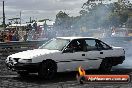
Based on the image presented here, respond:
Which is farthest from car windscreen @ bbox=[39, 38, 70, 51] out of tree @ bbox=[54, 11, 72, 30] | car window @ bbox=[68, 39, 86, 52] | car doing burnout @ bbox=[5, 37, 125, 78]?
tree @ bbox=[54, 11, 72, 30]

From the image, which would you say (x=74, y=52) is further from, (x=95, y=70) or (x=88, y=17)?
(x=88, y=17)

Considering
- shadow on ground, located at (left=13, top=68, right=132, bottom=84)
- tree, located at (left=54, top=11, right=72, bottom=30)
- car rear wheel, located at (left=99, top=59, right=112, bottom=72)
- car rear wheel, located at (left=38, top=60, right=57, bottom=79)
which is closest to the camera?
shadow on ground, located at (left=13, top=68, right=132, bottom=84)

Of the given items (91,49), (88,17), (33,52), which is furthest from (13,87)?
(88,17)

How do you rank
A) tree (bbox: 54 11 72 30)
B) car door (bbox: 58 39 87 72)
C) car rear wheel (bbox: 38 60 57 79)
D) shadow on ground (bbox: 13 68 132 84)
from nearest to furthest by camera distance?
shadow on ground (bbox: 13 68 132 84)
car rear wheel (bbox: 38 60 57 79)
car door (bbox: 58 39 87 72)
tree (bbox: 54 11 72 30)

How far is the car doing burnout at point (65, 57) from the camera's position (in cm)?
1054

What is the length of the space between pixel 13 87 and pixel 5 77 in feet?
6.66

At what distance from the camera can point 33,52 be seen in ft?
36.4

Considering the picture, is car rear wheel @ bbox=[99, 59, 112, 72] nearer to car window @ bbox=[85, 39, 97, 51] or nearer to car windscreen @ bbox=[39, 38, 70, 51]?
car window @ bbox=[85, 39, 97, 51]

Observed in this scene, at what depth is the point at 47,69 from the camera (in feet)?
35.2

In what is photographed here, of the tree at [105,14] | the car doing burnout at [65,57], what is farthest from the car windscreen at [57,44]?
the tree at [105,14]

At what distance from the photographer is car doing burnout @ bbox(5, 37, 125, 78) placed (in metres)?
10.5

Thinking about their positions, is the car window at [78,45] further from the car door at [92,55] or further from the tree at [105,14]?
the tree at [105,14]

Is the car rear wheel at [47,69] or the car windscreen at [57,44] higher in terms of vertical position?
the car windscreen at [57,44]

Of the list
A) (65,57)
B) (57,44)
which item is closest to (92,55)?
(65,57)
